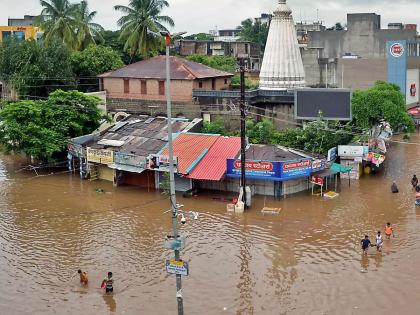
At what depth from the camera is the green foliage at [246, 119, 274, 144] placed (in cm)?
3641

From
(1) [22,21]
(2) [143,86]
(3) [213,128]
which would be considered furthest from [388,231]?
(1) [22,21]

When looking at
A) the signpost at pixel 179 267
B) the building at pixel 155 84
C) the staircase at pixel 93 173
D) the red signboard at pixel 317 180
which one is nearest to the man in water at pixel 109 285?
the signpost at pixel 179 267

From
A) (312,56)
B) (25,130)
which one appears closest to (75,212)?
(25,130)

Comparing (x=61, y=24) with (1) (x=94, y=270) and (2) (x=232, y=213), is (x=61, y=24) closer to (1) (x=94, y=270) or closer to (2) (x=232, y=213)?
(2) (x=232, y=213)

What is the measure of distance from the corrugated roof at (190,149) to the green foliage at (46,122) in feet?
24.8

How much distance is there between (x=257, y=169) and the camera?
30.4 metres

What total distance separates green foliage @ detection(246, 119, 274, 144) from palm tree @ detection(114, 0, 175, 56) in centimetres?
1896

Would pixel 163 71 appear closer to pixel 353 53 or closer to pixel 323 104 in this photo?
pixel 323 104

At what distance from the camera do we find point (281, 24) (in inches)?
1656

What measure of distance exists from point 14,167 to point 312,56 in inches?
1170

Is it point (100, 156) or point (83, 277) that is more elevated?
point (100, 156)

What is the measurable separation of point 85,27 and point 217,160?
30.3 meters

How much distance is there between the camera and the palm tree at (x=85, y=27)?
5581cm

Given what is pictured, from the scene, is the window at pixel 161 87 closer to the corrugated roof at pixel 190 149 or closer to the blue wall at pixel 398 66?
the corrugated roof at pixel 190 149
